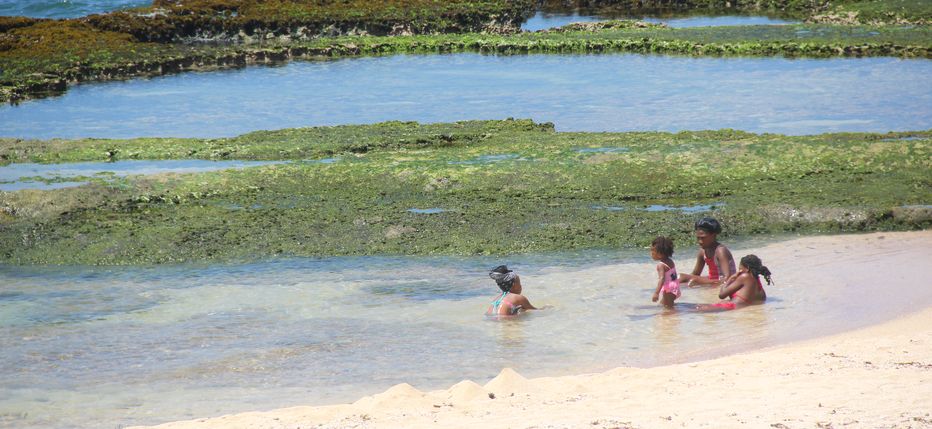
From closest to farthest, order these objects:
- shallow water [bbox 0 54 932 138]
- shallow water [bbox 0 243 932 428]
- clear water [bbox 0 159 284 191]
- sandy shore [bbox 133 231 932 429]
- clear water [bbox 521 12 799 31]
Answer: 1. sandy shore [bbox 133 231 932 429]
2. shallow water [bbox 0 243 932 428]
3. clear water [bbox 0 159 284 191]
4. shallow water [bbox 0 54 932 138]
5. clear water [bbox 521 12 799 31]

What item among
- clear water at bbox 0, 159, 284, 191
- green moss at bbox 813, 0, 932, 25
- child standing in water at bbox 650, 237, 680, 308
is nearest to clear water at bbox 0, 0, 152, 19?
green moss at bbox 813, 0, 932, 25

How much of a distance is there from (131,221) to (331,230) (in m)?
3.24

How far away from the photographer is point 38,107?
30.8 m

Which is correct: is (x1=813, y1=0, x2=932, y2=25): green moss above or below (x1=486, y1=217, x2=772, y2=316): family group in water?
above

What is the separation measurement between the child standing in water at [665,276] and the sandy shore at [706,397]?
1874 mm

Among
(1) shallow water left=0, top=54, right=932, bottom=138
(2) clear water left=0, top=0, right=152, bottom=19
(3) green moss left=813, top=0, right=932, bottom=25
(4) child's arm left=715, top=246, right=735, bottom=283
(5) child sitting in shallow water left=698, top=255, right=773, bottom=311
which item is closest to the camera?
(5) child sitting in shallow water left=698, top=255, right=773, bottom=311

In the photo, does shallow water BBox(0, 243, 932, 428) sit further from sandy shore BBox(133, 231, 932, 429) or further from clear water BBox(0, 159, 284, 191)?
clear water BBox(0, 159, 284, 191)

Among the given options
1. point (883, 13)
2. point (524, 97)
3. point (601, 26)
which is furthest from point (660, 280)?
point (883, 13)

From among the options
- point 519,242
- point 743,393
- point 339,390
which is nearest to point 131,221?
point 519,242

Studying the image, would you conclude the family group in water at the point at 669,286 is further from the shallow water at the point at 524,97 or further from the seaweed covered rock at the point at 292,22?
the seaweed covered rock at the point at 292,22

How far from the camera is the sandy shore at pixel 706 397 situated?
790cm

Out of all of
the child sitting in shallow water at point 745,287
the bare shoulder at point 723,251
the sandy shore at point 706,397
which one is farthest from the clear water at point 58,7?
the sandy shore at point 706,397

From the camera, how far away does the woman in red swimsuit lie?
43.5 ft

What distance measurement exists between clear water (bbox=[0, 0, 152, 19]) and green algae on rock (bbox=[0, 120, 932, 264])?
4323 centimetres
